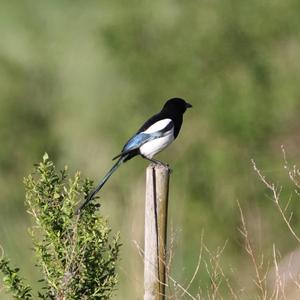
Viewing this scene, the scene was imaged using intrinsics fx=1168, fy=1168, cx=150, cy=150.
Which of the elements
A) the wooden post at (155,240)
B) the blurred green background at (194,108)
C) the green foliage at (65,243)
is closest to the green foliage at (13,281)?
the green foliage at (65,243)

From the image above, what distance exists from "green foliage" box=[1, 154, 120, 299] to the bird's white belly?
104 inches

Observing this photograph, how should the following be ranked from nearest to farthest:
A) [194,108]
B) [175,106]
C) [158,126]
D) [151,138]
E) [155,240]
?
[155,240]
[151,138]
[158,126]
[175,106]
[194,108]

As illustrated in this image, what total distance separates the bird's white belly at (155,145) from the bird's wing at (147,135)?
3 cm

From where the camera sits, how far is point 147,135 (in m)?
8.35

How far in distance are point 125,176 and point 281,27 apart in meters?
2.55

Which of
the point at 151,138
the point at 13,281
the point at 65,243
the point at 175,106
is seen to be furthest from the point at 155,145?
the point at 13,281

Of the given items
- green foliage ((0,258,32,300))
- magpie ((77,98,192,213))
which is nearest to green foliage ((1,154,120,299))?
green foliage ((0,258,32,300))

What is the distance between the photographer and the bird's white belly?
27.5 ft

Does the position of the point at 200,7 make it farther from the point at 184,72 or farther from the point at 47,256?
the point at 47,256

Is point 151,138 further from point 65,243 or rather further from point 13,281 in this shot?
point 13,281

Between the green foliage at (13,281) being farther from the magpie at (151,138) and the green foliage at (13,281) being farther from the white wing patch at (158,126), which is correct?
the white wing patch at (158,126)

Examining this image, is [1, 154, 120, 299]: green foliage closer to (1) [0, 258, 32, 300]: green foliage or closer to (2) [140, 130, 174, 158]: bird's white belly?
(1) [0, 258, 32, 300]: green foliage

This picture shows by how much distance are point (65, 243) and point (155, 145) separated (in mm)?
2835

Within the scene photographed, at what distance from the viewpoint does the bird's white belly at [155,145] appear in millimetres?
8367
